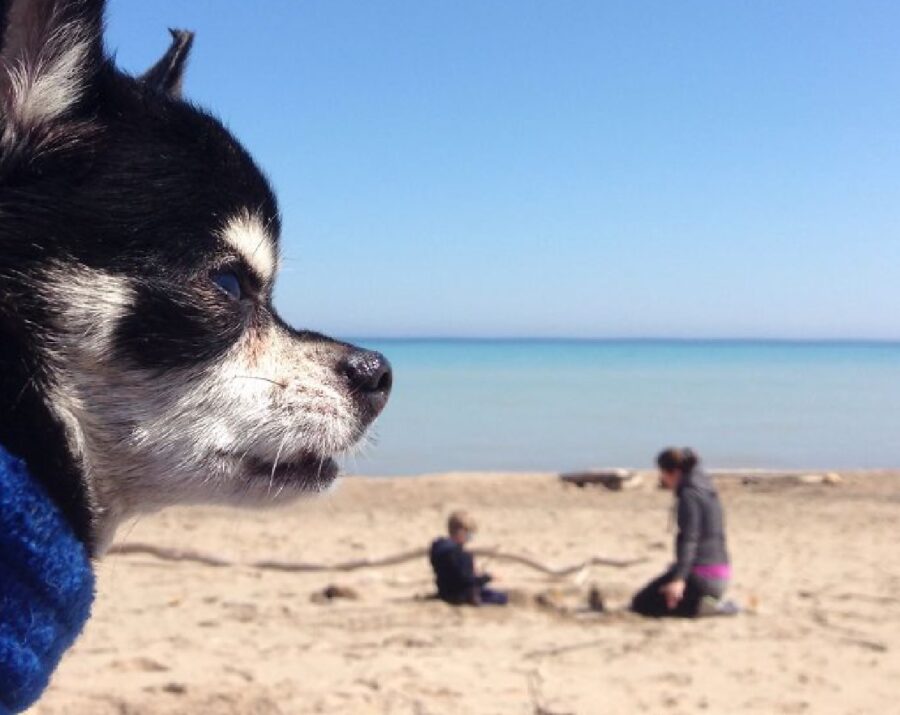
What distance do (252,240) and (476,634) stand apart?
5371 millimetres

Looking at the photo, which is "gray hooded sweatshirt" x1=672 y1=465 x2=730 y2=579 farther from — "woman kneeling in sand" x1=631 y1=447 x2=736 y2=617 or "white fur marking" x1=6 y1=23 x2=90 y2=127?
"white fur marking" x1=6 y1=23 x2=90 y2=127

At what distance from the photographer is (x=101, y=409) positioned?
2.57 meters

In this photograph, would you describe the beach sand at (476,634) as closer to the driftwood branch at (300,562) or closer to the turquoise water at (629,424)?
the driftwood branch at (300,562)

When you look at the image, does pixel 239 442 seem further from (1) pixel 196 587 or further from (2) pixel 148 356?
(1) pixel 196 587

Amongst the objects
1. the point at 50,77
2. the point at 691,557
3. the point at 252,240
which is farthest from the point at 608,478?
the point at 50,77

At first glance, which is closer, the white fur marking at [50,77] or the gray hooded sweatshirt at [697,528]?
the white fur marking at [50,77]

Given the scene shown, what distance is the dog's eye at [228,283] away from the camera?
2768 mm

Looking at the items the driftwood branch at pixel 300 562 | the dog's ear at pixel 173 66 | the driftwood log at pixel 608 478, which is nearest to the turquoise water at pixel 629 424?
the driftwood log at pixel 608 478

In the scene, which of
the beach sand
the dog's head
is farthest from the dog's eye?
the beach sand

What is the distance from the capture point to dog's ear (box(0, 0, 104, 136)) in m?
2.38

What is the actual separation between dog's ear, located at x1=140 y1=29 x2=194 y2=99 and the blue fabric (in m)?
1.52

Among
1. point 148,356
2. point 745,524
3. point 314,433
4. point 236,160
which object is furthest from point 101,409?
point 745,524

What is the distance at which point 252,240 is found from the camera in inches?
113

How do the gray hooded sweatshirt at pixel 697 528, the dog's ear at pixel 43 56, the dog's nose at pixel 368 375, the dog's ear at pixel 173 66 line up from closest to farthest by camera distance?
the dog's ear at pixel 43 56, the dog's nose at pixel 368 375, the dog's ear at pixel 173 66, the gray hooded sweatshirt at pixel 697 528
